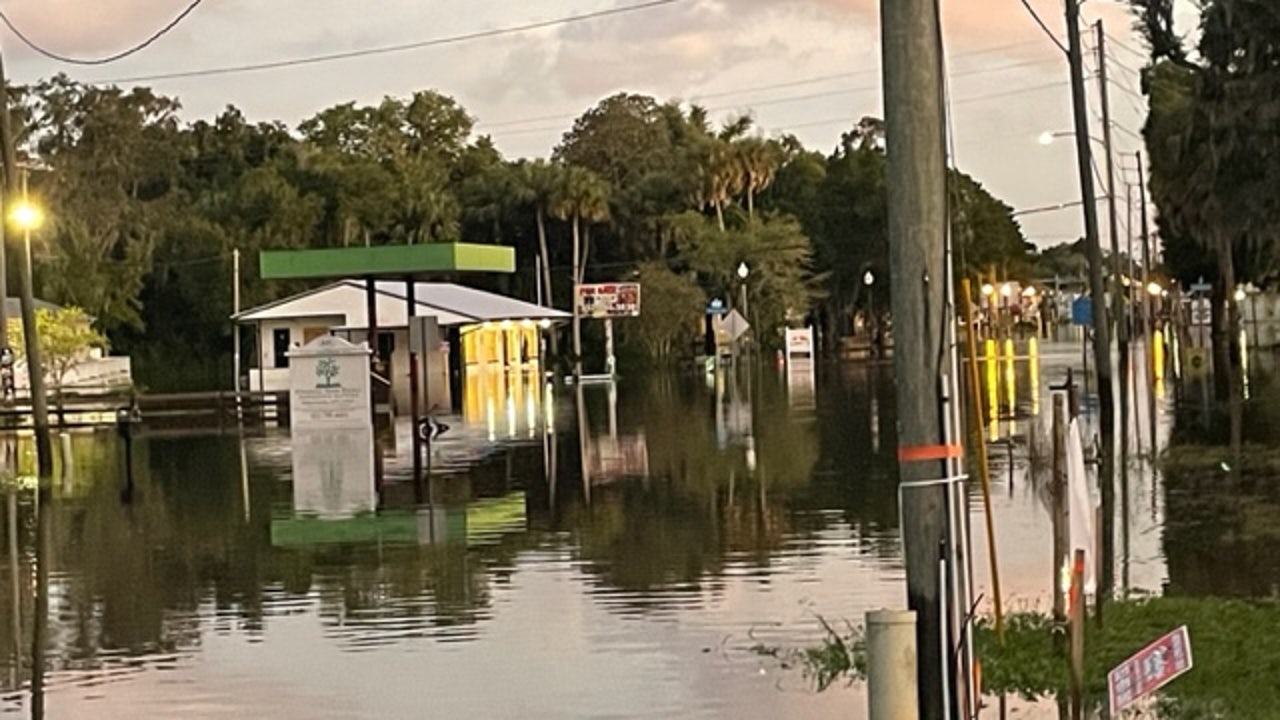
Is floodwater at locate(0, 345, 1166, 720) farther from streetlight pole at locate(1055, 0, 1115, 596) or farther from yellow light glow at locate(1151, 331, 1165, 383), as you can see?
yellow light glow at locate(1151, 331, 1165, 383)

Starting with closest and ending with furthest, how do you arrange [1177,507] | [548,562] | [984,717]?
[984,717] → [548,562] → [1177,507]

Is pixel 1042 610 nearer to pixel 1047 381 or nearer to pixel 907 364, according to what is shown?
pixel 907 364

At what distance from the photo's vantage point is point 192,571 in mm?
→ 19359

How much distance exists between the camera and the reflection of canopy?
69.6 feet

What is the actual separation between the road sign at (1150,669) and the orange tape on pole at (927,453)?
3.47ft

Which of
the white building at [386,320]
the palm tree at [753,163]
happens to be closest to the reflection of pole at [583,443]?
the white building at [386,320]

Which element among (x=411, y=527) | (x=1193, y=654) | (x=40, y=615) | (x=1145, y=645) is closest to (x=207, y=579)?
(x=40, y=615)

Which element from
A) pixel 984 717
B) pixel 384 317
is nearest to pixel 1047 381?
pixel 384 317

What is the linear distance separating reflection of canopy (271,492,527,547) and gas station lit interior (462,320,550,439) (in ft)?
51.2

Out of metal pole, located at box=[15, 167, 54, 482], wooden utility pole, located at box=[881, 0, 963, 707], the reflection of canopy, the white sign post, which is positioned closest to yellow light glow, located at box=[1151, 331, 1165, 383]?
the white sign post

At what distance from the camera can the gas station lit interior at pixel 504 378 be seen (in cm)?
4603

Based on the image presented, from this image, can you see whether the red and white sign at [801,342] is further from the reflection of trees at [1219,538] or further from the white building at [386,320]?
the reflection of trees at [1219,538]

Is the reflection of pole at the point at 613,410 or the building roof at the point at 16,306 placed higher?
the building roof at the point at 16,306

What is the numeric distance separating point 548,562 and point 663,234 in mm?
84055
